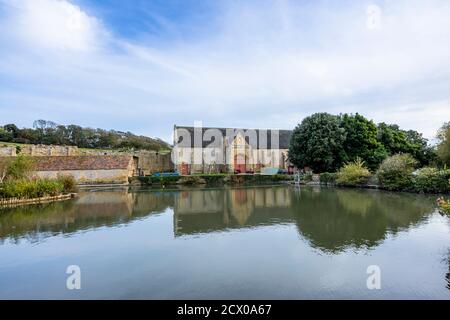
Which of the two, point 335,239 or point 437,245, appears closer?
point 437,245

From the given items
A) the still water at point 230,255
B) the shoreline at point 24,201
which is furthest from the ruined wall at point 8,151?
the still water at point 230,255

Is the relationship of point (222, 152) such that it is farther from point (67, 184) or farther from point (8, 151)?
point (8, 151)

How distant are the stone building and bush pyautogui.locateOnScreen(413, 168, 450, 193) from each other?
2477 centimetres

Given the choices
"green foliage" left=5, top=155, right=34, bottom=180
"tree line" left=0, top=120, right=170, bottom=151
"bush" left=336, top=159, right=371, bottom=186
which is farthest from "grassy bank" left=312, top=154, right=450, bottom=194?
"tree line" left=0, top=120, right=170, bottom=151

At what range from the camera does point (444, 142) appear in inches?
907

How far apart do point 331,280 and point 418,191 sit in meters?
18.5

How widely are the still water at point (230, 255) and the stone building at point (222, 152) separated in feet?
103

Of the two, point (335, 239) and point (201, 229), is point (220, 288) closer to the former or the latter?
point (335, 239)

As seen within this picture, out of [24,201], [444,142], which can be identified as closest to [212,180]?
[24,201]

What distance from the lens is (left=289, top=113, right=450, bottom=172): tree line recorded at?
104 feet

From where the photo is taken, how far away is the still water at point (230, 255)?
16.8 feet

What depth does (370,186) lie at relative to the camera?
25.0 meters

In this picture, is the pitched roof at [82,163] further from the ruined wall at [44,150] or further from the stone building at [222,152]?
the stone building at [222,152]
